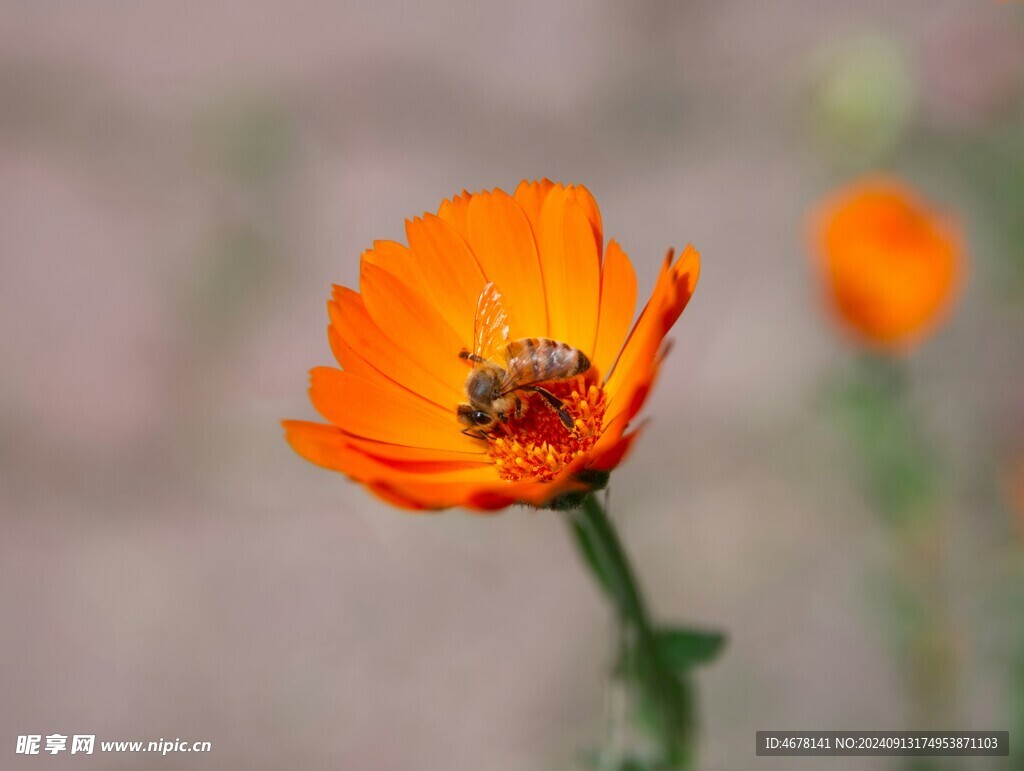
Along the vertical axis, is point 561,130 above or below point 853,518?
above

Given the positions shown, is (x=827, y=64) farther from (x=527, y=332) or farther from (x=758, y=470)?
(x=527, y=332)

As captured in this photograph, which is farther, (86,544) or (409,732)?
(86,544)

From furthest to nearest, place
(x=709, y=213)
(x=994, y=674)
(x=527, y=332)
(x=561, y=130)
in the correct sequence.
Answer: (x=561, y=130) → (x=709, y=213) → (x=994, y=674) → (x=527, y=332)

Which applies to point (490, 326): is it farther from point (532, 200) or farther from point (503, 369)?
point (532, 200)

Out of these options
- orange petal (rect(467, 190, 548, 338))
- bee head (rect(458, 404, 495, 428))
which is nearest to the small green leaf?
bee head (rect(458, 404, 495, 428))

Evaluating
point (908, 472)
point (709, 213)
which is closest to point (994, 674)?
point (908, 472)

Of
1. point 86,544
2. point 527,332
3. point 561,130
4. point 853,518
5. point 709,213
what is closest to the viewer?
point 527,332

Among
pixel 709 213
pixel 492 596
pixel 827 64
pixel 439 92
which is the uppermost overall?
pixel 439 92

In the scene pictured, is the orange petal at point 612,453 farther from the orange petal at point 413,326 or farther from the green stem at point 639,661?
the orange petal at point 413,326
